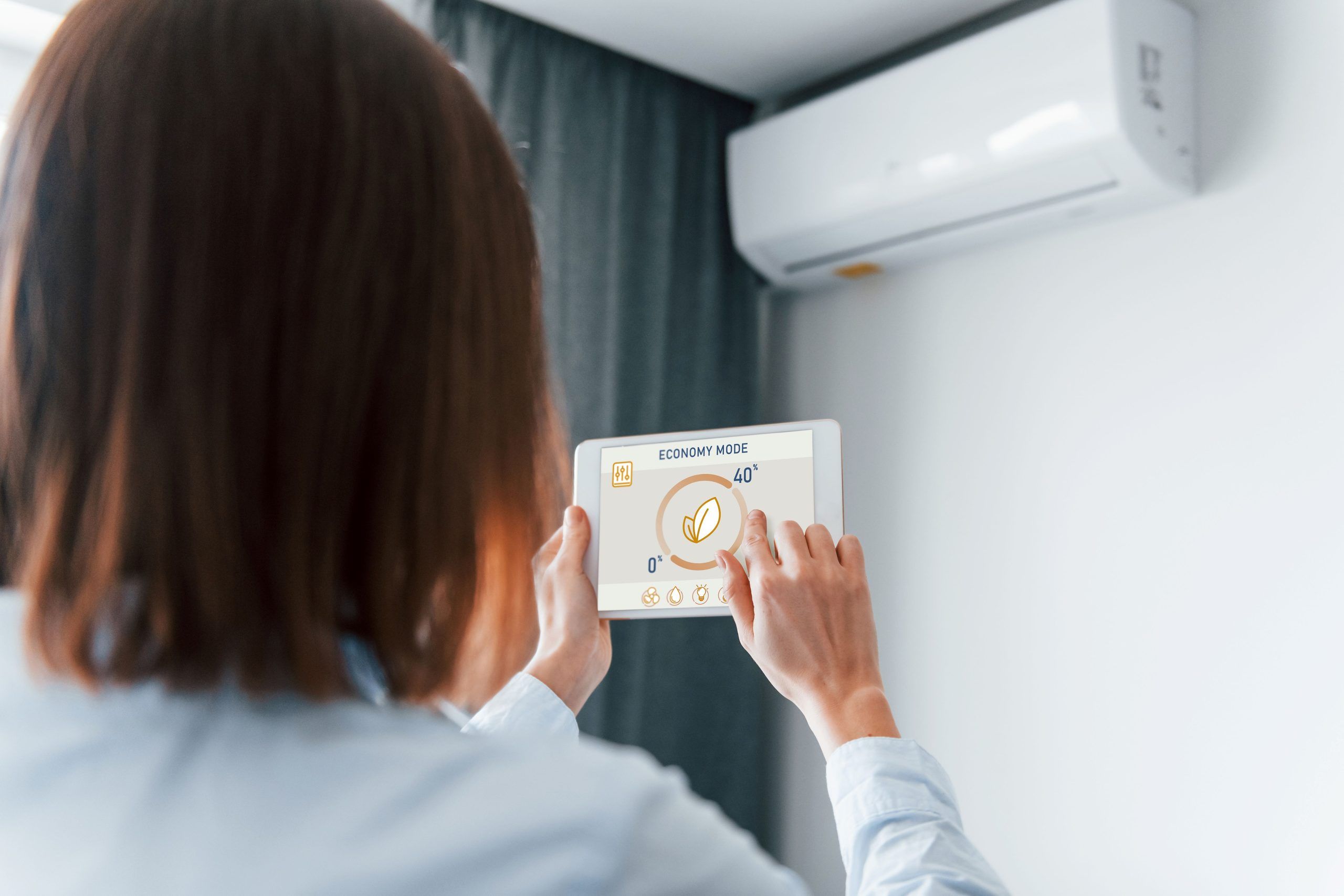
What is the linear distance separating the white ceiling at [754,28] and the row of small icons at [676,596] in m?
1.11

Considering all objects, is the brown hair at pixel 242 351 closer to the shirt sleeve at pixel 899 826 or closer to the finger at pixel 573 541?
the shirt sleeve at pixel 899 826

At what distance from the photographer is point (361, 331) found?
40cm

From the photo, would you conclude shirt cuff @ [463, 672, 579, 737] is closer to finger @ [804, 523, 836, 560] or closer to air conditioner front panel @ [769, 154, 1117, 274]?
finger @ [804, 523, 836, 560]

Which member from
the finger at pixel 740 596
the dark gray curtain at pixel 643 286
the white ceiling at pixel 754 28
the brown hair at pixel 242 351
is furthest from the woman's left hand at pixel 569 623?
the white ceiling at pixel 754 28

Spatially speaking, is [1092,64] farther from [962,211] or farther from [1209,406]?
[1209,406]

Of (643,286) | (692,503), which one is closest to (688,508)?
(692,503)

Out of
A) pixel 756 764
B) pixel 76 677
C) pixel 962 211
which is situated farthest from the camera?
pixel 756 764

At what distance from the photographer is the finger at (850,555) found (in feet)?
2.60

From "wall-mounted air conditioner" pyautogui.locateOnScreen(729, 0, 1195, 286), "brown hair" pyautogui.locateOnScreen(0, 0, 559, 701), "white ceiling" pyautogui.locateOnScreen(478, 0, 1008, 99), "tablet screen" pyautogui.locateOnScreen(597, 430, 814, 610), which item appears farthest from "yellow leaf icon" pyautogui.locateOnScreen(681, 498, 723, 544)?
"white ceiling" pyautogui.locateOnScreen(478, 0, 1008, 99)

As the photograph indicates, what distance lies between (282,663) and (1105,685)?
4.78ft

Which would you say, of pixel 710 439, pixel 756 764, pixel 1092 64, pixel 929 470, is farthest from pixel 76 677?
pixel 756 764

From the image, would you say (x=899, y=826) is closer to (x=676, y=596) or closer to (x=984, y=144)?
(x=676, y=596)

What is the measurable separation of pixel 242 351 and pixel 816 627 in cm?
47

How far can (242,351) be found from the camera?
0.39 m
